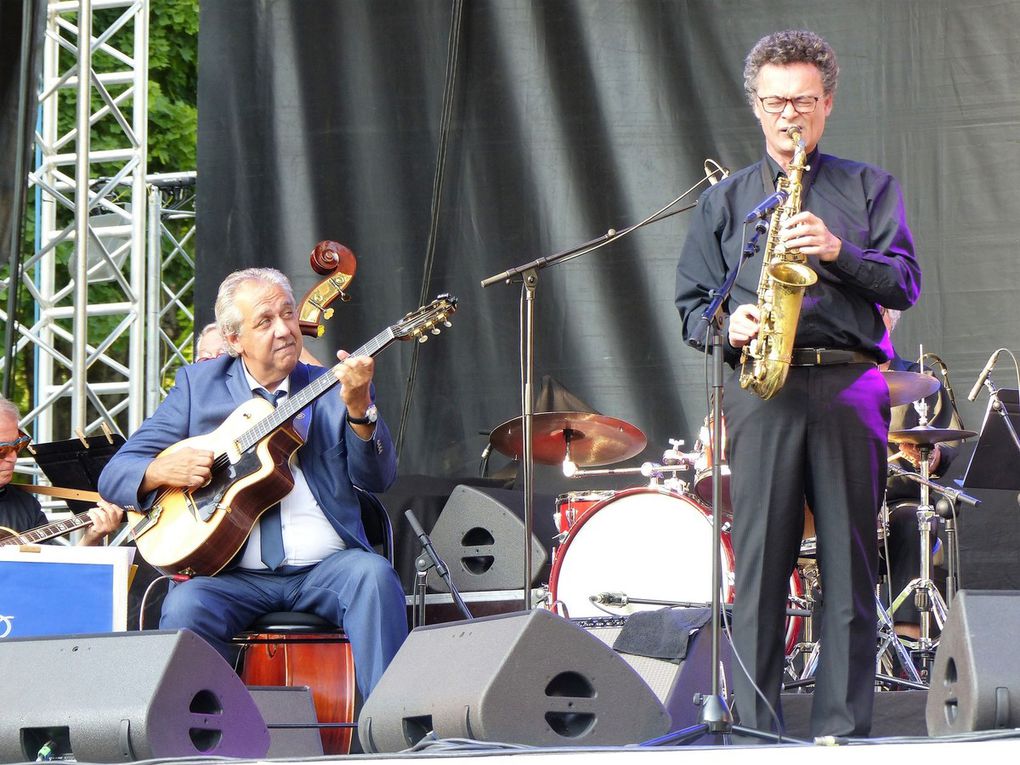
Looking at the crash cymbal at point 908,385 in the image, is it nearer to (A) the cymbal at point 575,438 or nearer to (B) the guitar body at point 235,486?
(A) the cymbal at point 575,438

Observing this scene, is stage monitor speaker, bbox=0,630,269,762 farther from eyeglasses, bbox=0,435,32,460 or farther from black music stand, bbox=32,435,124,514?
eyeglasses, bbox=0,435,32,460

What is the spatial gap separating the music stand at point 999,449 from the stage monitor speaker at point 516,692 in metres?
1.98

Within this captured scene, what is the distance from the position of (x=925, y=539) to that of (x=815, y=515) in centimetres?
193

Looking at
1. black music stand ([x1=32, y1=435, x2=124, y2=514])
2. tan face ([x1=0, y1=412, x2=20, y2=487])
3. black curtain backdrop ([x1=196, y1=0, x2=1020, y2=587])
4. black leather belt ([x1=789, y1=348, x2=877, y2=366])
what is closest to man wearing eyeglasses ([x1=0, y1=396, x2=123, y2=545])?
tan face ([x1=0, y1=412, x2=20, y2=487])

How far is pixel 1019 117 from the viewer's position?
207 inches

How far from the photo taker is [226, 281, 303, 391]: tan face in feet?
13.6

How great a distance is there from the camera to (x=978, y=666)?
2330 mm

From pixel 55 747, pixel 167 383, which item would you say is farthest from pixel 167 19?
pixel 55 747

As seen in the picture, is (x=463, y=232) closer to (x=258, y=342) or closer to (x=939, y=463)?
(x=258, y=342)

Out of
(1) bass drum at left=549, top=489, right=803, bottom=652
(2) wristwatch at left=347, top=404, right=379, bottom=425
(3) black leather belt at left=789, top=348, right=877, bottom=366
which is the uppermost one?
(3) black leather belt at left=789, top=348, right=877, bottom=366

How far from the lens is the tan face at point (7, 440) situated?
5.13 meters

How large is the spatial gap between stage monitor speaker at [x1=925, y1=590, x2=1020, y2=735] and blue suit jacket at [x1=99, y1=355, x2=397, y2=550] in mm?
1838

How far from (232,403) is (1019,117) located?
321cm

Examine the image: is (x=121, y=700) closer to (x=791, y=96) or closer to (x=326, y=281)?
(x=791, y=96)
